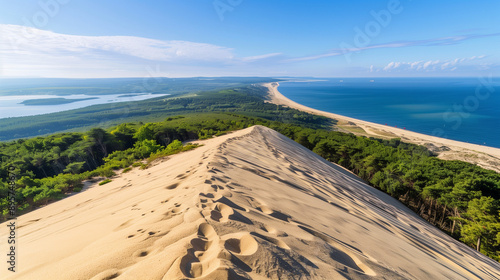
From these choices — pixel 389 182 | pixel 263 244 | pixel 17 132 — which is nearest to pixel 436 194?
pixel 389 182

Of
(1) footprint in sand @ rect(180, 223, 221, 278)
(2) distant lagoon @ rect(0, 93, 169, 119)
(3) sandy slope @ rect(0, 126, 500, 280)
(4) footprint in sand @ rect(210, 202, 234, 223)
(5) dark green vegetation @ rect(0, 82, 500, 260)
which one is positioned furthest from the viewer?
(2) distant lagoon @ rect(0, 93, 169, 119)

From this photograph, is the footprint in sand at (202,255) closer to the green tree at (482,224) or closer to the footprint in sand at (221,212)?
the footprint in sand at (221,212)

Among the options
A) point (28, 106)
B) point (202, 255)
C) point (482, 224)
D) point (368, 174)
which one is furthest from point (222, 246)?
point (28, 106)

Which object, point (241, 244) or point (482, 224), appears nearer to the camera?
point (241, 244)

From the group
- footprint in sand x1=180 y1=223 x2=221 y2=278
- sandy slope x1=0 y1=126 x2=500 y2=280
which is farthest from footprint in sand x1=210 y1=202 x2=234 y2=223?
footprint in sand x1=180 y1=223 x2=221 y2=278

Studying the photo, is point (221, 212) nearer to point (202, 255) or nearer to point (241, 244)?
point (241, 244)

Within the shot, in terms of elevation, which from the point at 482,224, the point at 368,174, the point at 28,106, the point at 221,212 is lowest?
the point at 368,174

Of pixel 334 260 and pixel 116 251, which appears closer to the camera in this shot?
pixel 116 251

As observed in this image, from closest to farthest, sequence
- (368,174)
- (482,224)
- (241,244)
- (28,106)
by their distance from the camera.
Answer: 1. (241,244)
2. (482,224)
3. (368,174)
4. (28,106)

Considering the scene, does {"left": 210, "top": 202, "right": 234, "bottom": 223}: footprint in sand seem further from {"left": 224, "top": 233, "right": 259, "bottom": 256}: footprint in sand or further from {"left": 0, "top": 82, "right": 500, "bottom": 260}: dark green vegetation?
{"left": 0, "top": 82, "right": 500, "bottom": 260}: dark green vegetation

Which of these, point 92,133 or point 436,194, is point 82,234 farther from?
point 92,133

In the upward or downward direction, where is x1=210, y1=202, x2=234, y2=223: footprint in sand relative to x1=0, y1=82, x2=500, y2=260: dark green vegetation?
upward
